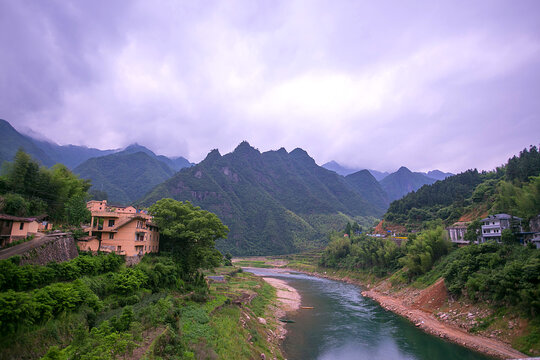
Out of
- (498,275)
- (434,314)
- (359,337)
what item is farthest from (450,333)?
(359,337)

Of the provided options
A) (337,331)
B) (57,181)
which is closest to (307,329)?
(337,331)

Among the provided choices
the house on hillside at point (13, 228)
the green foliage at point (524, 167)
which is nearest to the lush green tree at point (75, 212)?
the house on hillside at point (13, 228)

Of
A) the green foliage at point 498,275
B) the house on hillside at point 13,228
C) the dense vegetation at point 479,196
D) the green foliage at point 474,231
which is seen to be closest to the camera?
the house on hillside at point 13,228

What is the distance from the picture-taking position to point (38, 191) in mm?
28234

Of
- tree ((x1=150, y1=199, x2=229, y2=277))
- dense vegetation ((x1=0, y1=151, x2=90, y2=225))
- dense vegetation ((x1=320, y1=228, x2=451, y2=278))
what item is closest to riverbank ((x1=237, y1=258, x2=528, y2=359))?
dense vegetation ((x1=320, y1=228, x2=451, y2=278))

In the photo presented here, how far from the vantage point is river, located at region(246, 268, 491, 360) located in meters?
23.4

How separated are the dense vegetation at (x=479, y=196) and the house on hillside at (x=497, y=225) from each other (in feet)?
3.74

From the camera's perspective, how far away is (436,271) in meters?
39.1

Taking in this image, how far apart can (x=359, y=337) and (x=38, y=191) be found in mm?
35364

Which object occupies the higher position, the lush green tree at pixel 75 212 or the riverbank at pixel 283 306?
the lush green tree at pixel 75 212

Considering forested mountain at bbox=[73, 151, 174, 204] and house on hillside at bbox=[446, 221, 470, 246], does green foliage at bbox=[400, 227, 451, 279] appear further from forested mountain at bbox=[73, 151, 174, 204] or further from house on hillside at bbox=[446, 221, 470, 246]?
forested mountain at bbox=[73, 151, 174, 204]

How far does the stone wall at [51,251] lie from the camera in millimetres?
16531

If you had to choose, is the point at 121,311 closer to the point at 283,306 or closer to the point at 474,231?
the point at 283,306

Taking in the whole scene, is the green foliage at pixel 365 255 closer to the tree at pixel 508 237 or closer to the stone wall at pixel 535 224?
the tree at pixel 508 237
